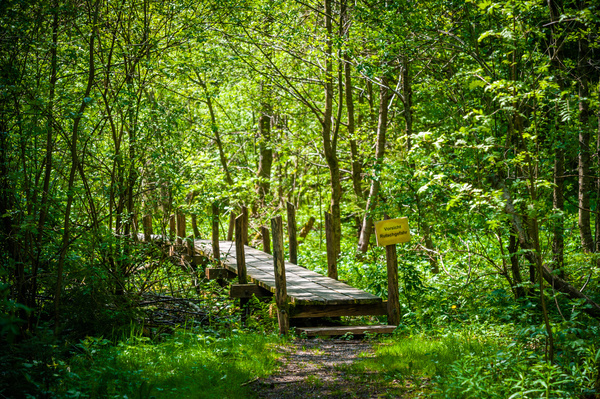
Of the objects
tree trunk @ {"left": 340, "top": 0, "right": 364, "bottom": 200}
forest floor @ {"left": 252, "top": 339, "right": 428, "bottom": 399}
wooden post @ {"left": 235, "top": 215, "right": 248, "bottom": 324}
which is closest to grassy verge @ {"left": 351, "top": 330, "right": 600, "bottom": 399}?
forest floor @ {"left": 252, "top": 339, "right": 428, "bottom": 399}

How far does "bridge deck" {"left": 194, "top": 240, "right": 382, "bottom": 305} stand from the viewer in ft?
27.0

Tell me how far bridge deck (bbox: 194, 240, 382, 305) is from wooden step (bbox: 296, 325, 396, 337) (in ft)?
1.34

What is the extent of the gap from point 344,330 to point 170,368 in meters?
3.42

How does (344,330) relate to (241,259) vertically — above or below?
below

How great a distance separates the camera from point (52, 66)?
6320 millimetres

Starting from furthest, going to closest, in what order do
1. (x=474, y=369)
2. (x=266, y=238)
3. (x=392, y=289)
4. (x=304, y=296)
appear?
(x=266, y=238), (x=304, y=296), (x=392, y=289), (x=474, y=369)

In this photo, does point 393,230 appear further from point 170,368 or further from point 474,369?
point 170,368

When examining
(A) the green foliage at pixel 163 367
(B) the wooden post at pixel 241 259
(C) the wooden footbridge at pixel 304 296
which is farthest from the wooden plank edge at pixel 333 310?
(B) the wooden post at pixel 241 259

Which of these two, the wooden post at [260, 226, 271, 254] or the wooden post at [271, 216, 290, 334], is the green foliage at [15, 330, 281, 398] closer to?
the wooden post at [271, 216, 290, 334]

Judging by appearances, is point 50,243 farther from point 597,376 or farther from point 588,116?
point 588,116

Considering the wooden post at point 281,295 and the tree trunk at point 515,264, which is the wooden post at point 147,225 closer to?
the wooden post at point 281,295

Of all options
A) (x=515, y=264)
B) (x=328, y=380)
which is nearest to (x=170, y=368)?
(x=328, y=380)

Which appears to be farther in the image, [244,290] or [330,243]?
[330,243]

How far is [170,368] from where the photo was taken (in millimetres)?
5395
